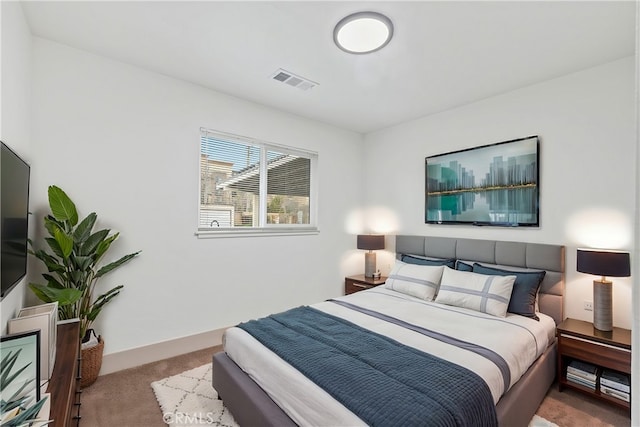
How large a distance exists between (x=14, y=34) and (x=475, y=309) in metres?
3.82

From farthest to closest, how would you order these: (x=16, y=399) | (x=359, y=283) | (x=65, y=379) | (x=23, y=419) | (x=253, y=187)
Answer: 1. (x=359, y=283)
2. (x=253, y=187)
3. (x=65, y=379)
4. (x=16, y=399)
5. (x=23, y=419)

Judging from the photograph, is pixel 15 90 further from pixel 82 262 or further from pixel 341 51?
pixel 341 51

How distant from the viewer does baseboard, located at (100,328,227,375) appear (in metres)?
2.59

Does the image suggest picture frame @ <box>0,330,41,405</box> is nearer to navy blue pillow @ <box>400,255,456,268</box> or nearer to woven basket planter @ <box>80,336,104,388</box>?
woven basket planter @ <box>80,336,104,388</box>

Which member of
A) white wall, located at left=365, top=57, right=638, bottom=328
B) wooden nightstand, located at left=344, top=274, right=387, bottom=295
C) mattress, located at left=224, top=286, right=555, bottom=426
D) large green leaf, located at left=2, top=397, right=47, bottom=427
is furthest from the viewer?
wooden nightstand, located at left=344, top=274, right=387, bottom=295

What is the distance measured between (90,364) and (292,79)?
2.97 metres

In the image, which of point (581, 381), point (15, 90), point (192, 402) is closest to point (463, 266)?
point (581, 381)

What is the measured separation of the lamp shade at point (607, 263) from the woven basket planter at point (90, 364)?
12.8 feet

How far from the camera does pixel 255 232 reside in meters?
3.54

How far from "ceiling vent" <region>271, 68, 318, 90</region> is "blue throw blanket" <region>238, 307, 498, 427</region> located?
7.30ft

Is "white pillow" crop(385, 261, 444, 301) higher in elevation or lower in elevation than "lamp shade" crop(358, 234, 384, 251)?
lower

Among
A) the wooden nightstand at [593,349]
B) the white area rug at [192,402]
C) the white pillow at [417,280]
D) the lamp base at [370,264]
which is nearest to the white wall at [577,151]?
the wooden nightstand at [593,349]

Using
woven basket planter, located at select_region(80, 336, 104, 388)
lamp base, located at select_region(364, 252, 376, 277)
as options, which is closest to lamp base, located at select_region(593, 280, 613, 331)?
lamp base, located at select_region(364, 252, 376, 277)

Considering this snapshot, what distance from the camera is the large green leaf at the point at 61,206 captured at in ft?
7.14
